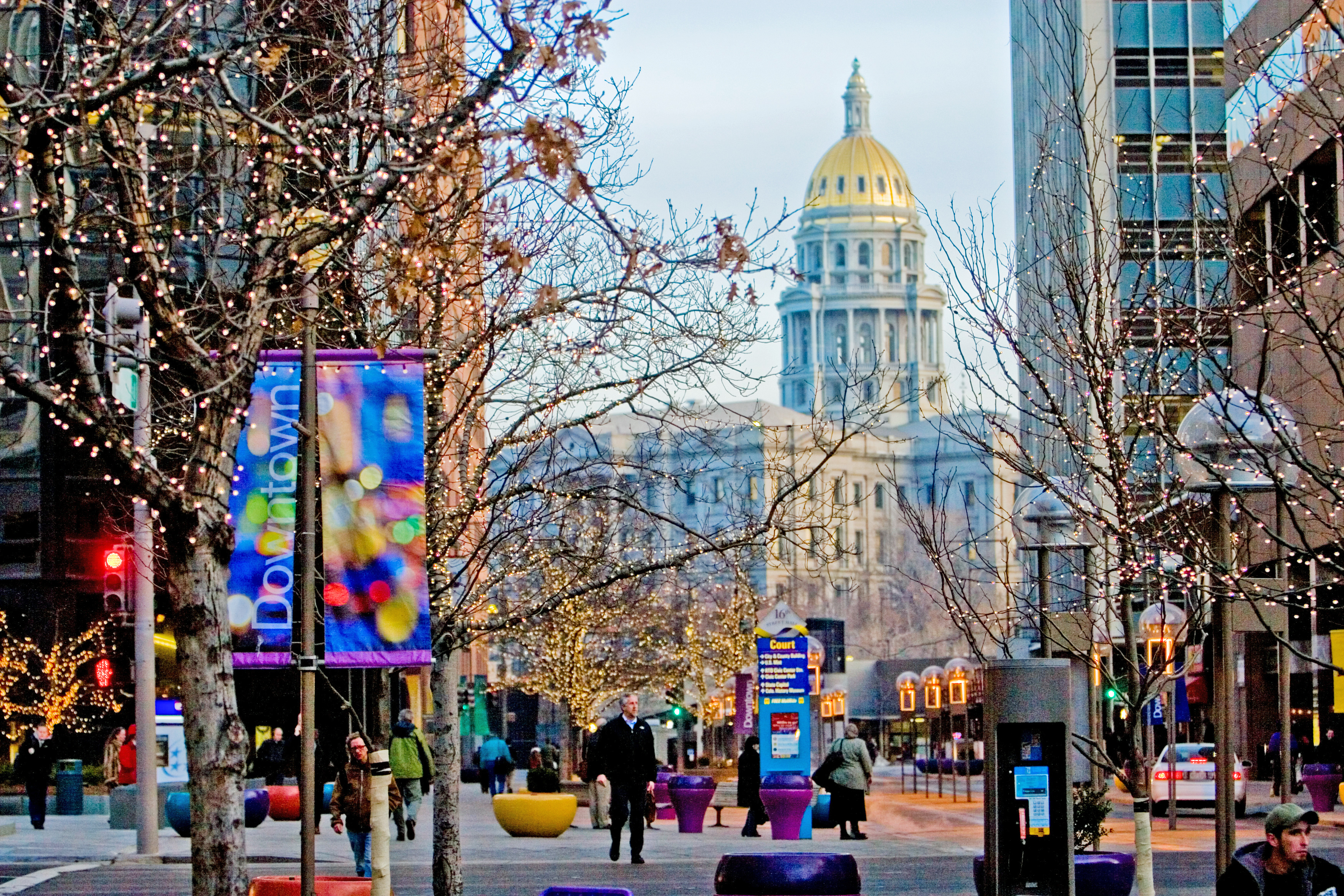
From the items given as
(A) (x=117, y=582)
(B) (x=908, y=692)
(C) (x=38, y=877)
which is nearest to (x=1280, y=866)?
(C) (x=38, y=877)

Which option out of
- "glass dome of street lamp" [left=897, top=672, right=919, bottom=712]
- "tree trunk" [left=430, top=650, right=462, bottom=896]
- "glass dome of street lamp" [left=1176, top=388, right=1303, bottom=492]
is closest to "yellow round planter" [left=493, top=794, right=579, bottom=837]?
"tree trunk" [left=430, top=650, right=462, bottom=896]

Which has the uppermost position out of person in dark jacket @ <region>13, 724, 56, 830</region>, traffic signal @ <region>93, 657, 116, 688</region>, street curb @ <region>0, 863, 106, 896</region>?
traffic signal @ <region>93, 657, 116, 688</region>

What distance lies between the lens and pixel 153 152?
18.8 metres

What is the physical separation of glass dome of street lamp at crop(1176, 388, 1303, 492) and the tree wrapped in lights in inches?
1249

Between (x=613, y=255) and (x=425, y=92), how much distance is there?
22.6 ft

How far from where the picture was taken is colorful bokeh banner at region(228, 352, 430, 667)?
12852mm

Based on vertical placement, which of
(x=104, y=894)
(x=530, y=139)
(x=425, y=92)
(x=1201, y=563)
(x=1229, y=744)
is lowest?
(x=104, y=894)

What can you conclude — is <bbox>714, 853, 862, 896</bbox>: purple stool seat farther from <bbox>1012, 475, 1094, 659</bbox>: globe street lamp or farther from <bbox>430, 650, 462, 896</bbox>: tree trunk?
<bbox>1012, 475, 1094, 659</bbox>: globe street lamp

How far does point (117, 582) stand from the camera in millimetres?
28594

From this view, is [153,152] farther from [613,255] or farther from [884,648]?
[884,648]

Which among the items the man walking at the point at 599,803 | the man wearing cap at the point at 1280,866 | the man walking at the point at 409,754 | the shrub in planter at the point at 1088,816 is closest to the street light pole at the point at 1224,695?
the man wearing cap at the point at 1280,866

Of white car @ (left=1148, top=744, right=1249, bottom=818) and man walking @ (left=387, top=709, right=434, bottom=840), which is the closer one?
man walking @ (left=387, top=709, right=434, bottom=840)

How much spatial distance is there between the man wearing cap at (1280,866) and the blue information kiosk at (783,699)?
23966 mm

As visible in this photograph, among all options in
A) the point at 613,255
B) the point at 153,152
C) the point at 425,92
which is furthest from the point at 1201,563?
the point at 153,152
